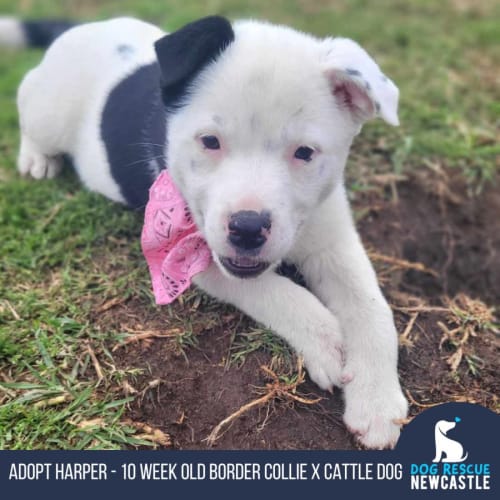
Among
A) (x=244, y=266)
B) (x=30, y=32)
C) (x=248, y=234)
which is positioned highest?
(x=248, y=234)

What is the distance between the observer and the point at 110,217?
4305 millimetres

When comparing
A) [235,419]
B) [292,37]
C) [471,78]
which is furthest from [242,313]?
[471,78]

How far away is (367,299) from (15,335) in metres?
1.87

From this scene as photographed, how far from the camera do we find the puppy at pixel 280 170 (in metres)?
2.79

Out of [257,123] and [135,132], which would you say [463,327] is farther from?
[135,132]

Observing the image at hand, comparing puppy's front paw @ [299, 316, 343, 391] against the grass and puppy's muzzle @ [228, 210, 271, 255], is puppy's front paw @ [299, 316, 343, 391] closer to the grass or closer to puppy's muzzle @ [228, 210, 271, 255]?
the grass

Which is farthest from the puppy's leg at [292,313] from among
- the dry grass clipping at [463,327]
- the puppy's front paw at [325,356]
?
the dry grass clipping at [463,327]

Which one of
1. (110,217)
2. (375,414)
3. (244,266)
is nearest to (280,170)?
(244,266)

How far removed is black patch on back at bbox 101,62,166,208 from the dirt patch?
765 mm

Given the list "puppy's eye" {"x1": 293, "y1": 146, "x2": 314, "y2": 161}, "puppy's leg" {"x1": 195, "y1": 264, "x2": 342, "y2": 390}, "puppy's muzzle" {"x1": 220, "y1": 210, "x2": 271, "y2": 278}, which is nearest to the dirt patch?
"puppy's leg" {"x1": 195, "y1": 264, "x2": 342, "y2": 390}

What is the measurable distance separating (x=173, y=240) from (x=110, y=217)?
3.28ft

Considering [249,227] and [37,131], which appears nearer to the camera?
[249,227]

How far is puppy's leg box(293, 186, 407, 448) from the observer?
2953 mm

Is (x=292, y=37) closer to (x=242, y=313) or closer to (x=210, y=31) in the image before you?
(x=210, y=31)
